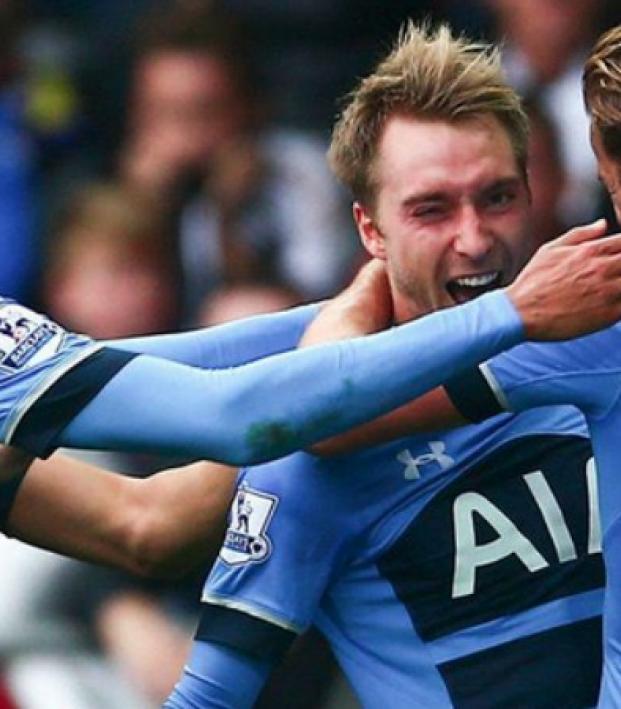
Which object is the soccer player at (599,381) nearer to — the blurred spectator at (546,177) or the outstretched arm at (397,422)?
the outstretched arm at (397,422)

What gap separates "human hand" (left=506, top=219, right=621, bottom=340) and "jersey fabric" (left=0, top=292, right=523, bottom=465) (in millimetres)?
42

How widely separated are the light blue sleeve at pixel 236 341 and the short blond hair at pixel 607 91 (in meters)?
0.82

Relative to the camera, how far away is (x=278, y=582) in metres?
3.69

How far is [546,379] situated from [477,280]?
52 centimetres

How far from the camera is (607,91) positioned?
3283 mm

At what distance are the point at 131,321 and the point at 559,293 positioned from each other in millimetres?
3262

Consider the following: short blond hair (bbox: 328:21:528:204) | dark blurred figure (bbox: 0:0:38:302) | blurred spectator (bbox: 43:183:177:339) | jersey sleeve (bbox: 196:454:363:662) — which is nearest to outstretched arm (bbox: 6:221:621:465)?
jersey sleeve (bbox: 196:454:363:662)

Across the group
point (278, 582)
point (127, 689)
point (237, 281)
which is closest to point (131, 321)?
point (237, 281)

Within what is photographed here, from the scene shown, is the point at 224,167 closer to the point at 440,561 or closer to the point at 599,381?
the point at 440,561

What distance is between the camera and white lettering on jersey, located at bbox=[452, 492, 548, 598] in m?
3.65

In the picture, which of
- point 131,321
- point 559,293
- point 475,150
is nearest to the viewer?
point 559,293

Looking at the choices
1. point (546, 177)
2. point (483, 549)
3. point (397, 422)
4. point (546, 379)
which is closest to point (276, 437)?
point (397, 422)

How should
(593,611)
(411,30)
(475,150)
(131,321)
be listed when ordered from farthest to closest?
1. (131,321)
2. (411,30)
3. (475,150)
4. (593,611)

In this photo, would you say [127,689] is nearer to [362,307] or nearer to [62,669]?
[62,669]
